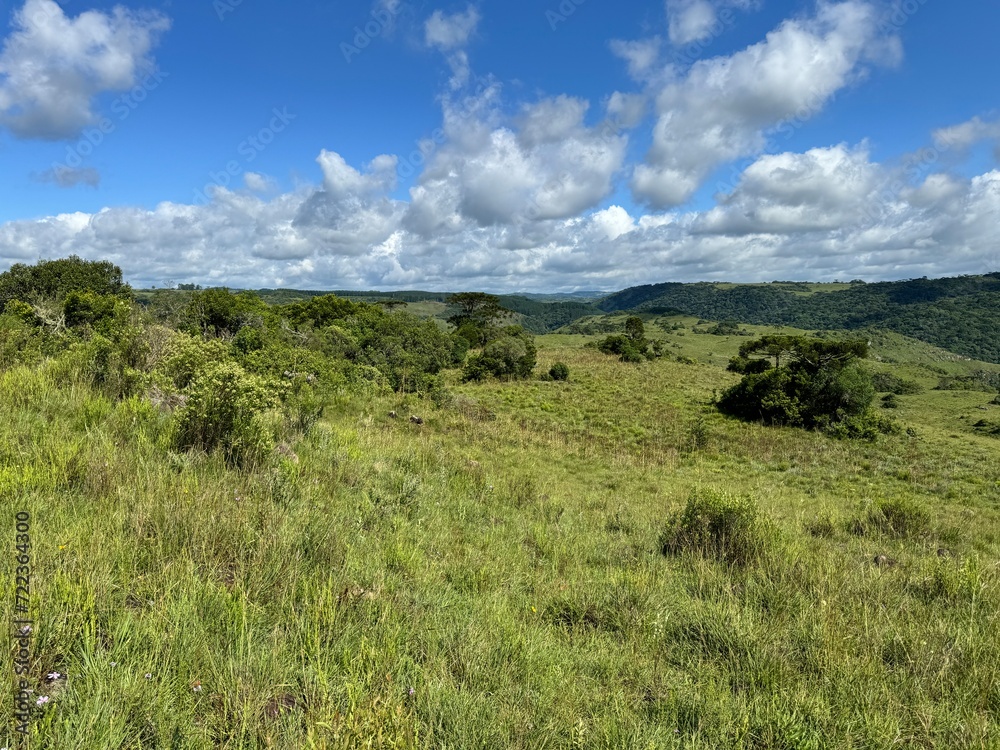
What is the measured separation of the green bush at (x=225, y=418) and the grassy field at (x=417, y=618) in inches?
13.1

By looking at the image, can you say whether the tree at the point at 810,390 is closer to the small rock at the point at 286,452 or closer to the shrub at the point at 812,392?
the shrub at the point at 812,392

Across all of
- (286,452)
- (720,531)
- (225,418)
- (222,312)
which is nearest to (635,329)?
(222,312)

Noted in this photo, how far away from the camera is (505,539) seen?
18.8 feet

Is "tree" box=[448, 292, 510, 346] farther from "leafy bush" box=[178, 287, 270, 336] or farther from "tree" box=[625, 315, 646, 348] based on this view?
"leafy bush" box=[178, 287, 270, 336]

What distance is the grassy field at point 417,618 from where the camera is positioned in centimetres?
225

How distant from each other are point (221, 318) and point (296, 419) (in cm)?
3586

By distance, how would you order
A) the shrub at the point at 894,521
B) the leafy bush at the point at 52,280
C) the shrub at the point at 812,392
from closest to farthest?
the shrub at the point at 894,521 < the shrub at the point at 812,392 < the leafy bush at the point at 52,280

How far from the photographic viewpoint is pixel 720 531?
6199 millimetres

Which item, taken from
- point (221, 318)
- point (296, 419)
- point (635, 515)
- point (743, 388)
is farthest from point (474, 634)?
point (221, 318)

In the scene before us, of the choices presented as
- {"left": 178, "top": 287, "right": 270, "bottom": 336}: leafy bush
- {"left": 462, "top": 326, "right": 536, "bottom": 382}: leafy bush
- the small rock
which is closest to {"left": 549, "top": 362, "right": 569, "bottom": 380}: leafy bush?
{"left": 462, "top": 326, "right": 536, "bottom": 382}: leafy bush

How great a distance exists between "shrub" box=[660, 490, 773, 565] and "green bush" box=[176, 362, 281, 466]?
5261 mm

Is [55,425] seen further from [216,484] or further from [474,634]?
[474,634]

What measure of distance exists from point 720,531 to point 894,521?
5380 millimetres

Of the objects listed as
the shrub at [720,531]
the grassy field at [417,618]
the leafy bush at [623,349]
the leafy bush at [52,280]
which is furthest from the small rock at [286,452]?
the leafy bush at [52,280]
